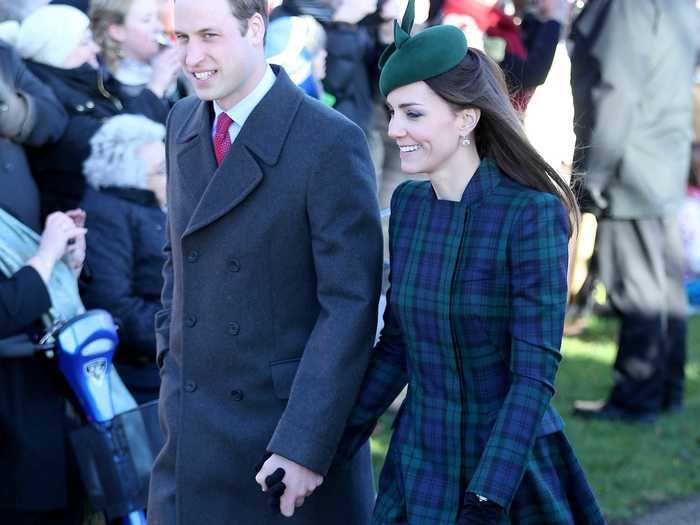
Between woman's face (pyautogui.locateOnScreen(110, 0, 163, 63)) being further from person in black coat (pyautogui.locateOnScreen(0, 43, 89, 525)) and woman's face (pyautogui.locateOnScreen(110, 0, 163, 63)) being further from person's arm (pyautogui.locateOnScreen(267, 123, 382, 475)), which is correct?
person's arm (pyautogui.locateOnScreen(267, 123, 382, 475))

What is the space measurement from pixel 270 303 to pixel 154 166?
1482 millimetres

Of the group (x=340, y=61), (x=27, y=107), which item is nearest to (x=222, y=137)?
(x=27, y=107)

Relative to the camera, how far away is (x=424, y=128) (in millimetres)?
2672

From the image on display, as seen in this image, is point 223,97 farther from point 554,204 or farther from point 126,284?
point 126,284

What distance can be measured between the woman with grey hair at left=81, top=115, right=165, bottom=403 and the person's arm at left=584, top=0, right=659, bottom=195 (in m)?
2.45

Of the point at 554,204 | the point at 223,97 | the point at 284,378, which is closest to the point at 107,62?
the point at 223,97

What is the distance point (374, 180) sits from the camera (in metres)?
2.89

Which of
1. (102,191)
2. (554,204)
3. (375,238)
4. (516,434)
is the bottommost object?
(102,191)

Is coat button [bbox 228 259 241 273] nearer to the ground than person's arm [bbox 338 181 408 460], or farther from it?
farther from it

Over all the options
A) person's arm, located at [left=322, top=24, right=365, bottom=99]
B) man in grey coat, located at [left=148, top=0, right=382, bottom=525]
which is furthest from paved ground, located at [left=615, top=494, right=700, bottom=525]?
person's arm, located at [left=322, top=24, right=365, bottom=99]

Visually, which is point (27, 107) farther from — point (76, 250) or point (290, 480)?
point (290, 480)

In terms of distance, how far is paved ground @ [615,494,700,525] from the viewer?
15.7 ft

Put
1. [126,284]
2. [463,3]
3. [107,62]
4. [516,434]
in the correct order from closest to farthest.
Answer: [516,434]
[126,284]
[107,62]
[463,3]

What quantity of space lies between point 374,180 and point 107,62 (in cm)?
234
